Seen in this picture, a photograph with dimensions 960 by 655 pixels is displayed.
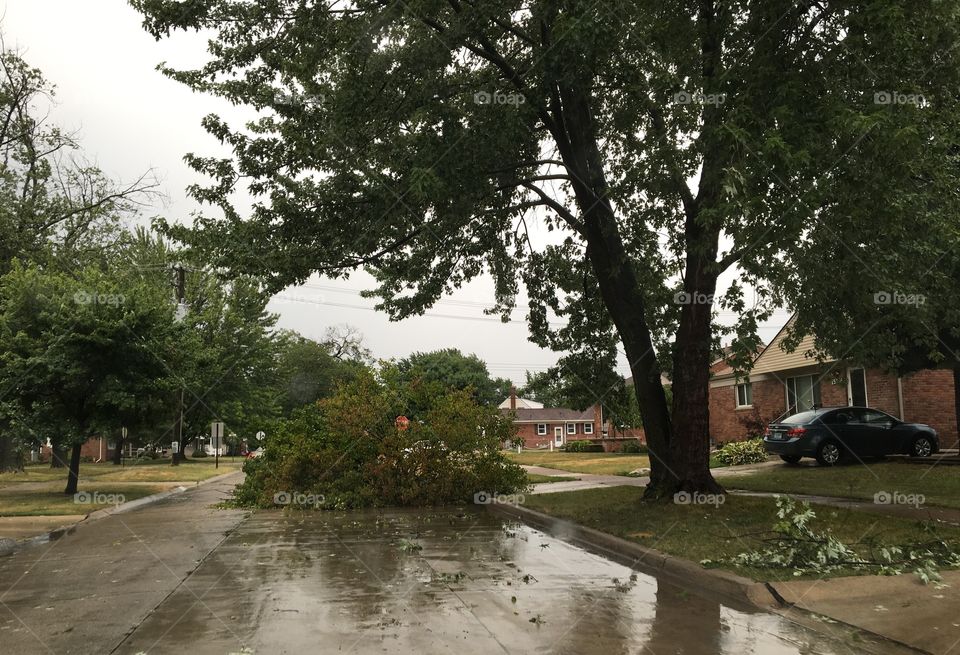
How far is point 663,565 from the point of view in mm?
8602

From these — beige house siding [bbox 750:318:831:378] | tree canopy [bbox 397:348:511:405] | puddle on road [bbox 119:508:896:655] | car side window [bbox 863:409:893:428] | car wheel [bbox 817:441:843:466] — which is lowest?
puddle on road [bbox 119:508:896:655]

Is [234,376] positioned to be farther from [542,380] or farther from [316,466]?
[542,380]

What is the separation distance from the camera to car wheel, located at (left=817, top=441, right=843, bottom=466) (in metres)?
20.2

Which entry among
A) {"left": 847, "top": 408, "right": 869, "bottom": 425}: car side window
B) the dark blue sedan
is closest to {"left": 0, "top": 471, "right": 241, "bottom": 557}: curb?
the dark blue sedan

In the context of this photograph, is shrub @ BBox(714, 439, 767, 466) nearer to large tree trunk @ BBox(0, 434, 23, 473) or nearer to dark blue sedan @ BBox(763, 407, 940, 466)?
dark blue sedan @ BBox(763, 407, 940, 466)

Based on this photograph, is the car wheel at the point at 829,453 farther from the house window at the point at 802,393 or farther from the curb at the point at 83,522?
the curb at the point at 83,522

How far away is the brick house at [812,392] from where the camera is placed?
2322cm

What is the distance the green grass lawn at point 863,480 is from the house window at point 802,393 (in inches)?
283

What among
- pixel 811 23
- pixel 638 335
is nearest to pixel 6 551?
pixel 638 335

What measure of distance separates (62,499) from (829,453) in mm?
20911

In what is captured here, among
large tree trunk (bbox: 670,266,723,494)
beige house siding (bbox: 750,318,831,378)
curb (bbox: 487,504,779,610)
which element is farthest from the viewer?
beige house siding (bbox: 750,318,831,378)

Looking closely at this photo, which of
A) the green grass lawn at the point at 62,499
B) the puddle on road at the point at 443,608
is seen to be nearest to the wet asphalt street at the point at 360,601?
the puddle on road at the point at 443,608

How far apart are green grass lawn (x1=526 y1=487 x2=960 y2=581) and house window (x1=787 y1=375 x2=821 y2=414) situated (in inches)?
633

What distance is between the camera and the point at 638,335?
A: 1336 cm
